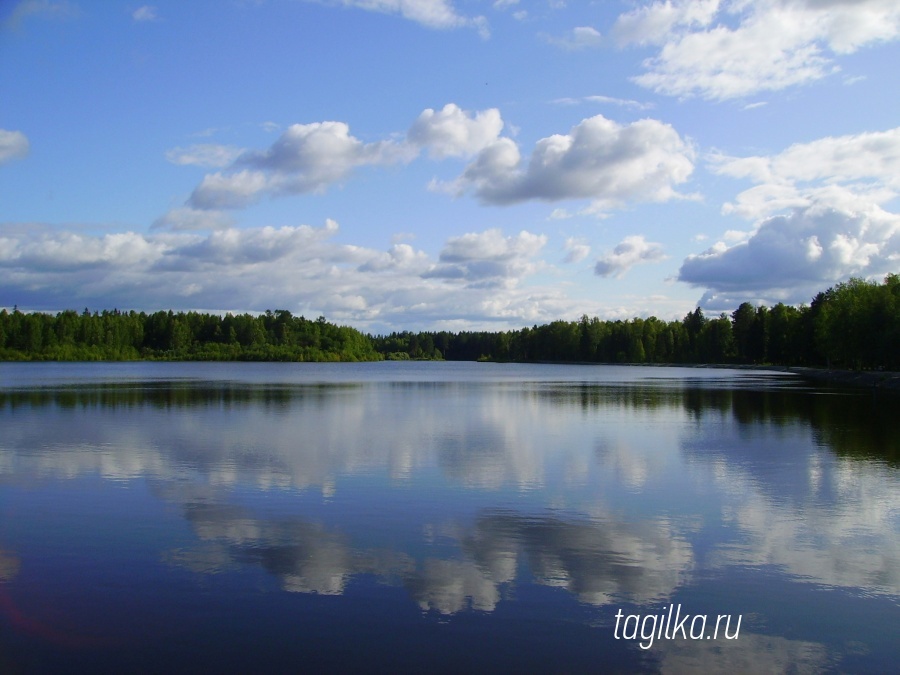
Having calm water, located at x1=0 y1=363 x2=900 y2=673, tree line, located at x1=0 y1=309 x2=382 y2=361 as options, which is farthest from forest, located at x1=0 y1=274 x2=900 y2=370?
calm water, located at x1=0 y1=363 x2=900 y2=673

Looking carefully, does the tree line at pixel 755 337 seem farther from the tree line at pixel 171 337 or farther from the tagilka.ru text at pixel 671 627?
the tagilka.ru text at pixel 671 627

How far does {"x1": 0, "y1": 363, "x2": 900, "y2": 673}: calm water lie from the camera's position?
7246mm

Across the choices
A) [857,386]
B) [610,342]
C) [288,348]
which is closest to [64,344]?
[288,348]

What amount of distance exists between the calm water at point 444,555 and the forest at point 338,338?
226ft

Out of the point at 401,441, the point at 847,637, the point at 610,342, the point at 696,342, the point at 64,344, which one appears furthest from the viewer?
the point at 610,342

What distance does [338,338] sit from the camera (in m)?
160

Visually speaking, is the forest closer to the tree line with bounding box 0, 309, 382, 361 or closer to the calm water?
the tree line with bounding box 0, 309, 382, 361

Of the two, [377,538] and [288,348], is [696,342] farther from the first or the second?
[377,538]

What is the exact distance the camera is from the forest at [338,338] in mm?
107375

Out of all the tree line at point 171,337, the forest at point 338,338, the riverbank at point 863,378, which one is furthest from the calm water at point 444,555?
the tree line at point 171,337

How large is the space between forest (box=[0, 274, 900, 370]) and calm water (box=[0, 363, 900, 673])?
68823 millimetres

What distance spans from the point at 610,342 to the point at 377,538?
152 metres

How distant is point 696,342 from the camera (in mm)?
137750

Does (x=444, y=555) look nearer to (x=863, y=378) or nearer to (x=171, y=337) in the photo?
(x=863, y=378)
